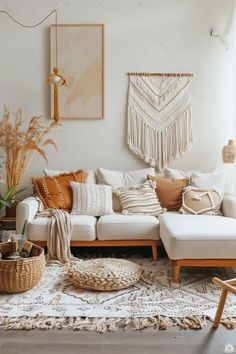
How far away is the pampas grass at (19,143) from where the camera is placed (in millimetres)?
4230

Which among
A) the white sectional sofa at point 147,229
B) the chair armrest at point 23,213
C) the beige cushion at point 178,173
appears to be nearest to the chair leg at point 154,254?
the white sectional sofa at point 147,229

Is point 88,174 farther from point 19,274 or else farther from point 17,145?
point 19,274

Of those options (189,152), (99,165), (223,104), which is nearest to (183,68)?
(223,104)

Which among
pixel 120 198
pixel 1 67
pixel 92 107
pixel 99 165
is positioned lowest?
pixel 120 198

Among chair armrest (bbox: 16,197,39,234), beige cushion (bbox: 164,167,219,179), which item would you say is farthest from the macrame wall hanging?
chair armrest (bbox: 16,197,39,234)

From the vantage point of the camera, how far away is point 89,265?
3.21 m

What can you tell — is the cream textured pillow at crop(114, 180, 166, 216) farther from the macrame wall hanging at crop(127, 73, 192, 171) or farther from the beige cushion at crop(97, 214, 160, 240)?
the macrame wall hanging at crop(127, 73, 192, 171)

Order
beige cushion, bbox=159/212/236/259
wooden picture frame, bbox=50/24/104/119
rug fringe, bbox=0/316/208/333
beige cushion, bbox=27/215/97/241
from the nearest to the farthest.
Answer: rug fringe, bbox=0/316/208/333 < beige cushion, bbox=159/212/236/259 < beige cushion, bbox=27/215/97/241 < wooden picture frame, bbox=50/24/104/119

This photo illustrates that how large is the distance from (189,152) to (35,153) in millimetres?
1798

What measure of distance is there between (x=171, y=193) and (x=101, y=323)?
2.01m

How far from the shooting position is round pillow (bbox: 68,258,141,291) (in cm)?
295

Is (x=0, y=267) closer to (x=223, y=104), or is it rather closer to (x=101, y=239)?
(x=101, y=239)

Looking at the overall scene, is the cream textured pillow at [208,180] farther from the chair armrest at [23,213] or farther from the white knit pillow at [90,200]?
the chair armrest at [23,213]

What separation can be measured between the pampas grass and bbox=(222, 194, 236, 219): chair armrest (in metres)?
1.91
